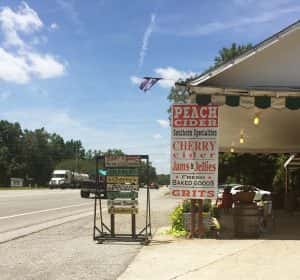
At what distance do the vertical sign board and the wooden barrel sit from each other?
0.86 metres

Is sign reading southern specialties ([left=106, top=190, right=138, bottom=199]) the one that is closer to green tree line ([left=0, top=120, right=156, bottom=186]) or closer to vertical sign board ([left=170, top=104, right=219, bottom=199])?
vertical sign board ([left=170, top=104, right=219, bottom=199])

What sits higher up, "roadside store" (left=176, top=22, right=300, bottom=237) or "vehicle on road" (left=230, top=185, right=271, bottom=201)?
"roadside store" (left=176, top=22, right=300, bottom=237)

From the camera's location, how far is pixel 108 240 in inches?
565

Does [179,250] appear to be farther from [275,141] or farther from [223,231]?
[275,141]

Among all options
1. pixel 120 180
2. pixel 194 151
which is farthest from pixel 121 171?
pixel 194 151

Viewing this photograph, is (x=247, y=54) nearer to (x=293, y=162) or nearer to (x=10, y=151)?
(x=293, y=162)

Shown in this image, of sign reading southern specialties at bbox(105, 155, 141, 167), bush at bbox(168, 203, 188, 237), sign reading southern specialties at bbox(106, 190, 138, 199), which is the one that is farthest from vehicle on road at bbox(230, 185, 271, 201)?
sign reading southern specialties at bbox(105, 155, 141, 167)

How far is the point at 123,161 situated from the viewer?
14703mm

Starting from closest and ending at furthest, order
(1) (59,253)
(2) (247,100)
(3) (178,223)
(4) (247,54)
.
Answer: (1) (59,253) < (4) (247,54) < (2) (247,100) < (3) (178,223)

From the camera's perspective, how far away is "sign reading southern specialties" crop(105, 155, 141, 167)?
47.8 feet

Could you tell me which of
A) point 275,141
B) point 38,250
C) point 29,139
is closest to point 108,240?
point 38,250

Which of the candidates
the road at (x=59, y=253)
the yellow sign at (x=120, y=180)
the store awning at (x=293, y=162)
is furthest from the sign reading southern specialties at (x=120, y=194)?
the store awning at (x=293, y=162)

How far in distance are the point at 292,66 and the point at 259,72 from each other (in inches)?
32.2

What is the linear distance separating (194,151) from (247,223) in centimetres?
219
